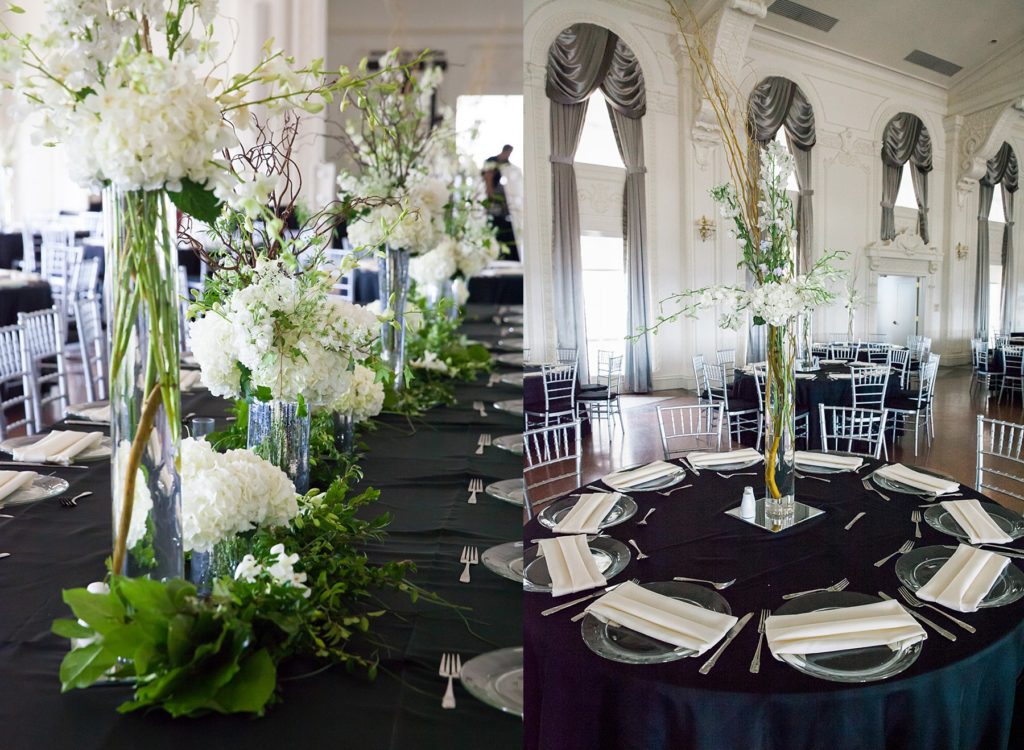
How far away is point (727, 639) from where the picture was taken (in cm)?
150

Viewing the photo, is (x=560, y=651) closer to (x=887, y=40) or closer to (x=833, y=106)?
(x=833, y=106)

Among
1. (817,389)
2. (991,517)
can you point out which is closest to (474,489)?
(817,389)

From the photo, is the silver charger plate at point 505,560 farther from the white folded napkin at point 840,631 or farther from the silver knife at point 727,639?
the white folded napkin at point 840,631

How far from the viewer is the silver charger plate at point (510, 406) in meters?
2.36

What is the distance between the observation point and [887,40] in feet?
8.76

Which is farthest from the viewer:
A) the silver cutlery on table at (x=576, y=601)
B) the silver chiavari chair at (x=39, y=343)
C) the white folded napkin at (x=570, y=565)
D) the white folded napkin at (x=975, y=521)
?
the silver chiavari chair at (x=39, y=343)

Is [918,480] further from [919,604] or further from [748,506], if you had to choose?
[919,604]

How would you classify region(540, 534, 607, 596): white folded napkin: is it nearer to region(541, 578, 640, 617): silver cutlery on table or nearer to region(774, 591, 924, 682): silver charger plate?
region(541, 578, 640, 617): silver cutlery on table

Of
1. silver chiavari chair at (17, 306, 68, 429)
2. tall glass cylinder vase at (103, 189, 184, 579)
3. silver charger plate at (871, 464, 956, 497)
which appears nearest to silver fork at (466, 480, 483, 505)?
tall glass cylinder vase at (103, 189, 184, 579)

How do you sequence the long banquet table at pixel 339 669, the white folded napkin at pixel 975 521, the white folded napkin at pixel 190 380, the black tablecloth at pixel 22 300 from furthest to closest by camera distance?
the black tablecloth at pixel 22 300, the white folded napkin at pixel 190 380, the white folded napkin at pixel 975 521, the long banquet table at pixel 339 669

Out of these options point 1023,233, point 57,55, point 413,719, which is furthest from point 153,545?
point 1023,233

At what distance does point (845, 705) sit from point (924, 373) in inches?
72.6

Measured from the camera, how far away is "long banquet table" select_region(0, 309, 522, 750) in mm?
693

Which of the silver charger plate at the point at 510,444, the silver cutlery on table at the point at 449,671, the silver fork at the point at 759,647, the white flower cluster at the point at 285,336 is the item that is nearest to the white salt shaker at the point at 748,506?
the silver fork at the point at 759,647
